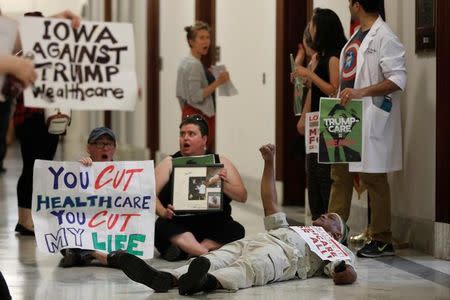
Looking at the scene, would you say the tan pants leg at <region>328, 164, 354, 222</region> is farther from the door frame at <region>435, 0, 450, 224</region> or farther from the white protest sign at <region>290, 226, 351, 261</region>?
the white protest sign at <region>290, 226, 351, 261</region>

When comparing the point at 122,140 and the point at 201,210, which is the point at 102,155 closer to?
the point at 201,210

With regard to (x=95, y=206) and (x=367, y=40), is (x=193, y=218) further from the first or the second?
(x=367, y=40)

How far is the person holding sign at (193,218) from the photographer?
705 centimetres

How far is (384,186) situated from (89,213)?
199cm

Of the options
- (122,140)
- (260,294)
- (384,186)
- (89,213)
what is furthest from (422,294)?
(122,140)

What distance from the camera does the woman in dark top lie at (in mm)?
7805

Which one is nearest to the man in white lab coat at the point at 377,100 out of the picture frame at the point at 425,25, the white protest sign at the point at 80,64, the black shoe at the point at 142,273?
the picture frame at the point at 425,25

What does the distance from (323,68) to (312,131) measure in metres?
0.47

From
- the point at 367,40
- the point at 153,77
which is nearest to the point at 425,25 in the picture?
the point at 367,40

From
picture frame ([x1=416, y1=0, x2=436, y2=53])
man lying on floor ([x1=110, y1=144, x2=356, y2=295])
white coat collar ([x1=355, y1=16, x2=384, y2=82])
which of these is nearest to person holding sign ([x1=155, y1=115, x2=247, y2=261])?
man lying on floor ([x1=110, y1=144, x2=356, y2=295])

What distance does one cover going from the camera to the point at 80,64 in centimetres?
516

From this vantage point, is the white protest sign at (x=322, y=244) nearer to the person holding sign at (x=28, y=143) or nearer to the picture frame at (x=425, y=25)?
the picture frame at (x=425, y=25)

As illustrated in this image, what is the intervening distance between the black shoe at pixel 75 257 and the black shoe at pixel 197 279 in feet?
4.11

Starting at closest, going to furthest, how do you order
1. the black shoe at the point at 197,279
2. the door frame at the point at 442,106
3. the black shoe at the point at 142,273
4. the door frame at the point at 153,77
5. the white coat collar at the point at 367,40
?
the black shoe at the point at 197,279, the black shoe at the point at 142,273, the door frame at the point at 442,106, the white coat collar at the point at 367,40, the door frame at the point at 153,77
